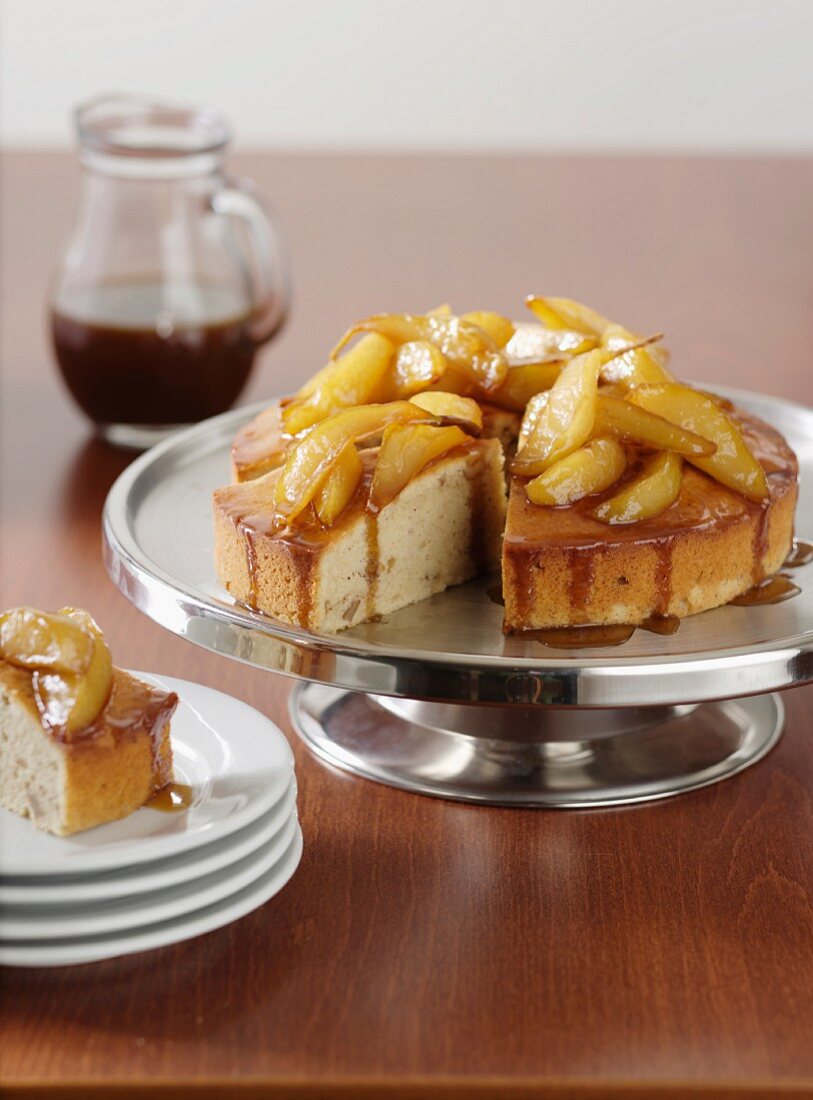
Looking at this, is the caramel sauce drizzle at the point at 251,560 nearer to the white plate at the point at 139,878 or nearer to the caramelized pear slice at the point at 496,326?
the white plate at the point at 139,878

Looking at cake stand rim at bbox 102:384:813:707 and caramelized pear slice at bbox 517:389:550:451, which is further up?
caramelized pear slice at bbox 517:389:550:451

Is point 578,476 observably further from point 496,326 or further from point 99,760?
point 99,760

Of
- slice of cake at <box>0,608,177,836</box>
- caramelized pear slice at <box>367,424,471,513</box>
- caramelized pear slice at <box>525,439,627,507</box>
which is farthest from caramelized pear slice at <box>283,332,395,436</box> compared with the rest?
slice of cake at <box>0,608,177,836</box>

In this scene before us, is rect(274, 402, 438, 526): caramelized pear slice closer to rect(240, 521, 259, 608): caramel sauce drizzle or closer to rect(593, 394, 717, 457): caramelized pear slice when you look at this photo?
rect(240, 521, 259, 608): caramel sauce drizzle

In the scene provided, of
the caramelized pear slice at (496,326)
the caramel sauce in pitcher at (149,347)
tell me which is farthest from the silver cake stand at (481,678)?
the caramel sauce in pitcher at (149,347)

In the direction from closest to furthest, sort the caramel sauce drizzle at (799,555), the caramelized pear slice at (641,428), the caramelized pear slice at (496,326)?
the caramelized pear slice at (641,428)
the caramel sauce drizzle at (799,555)
the caramelized pear slice at (496,326)

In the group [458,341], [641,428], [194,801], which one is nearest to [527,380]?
[458,341]
